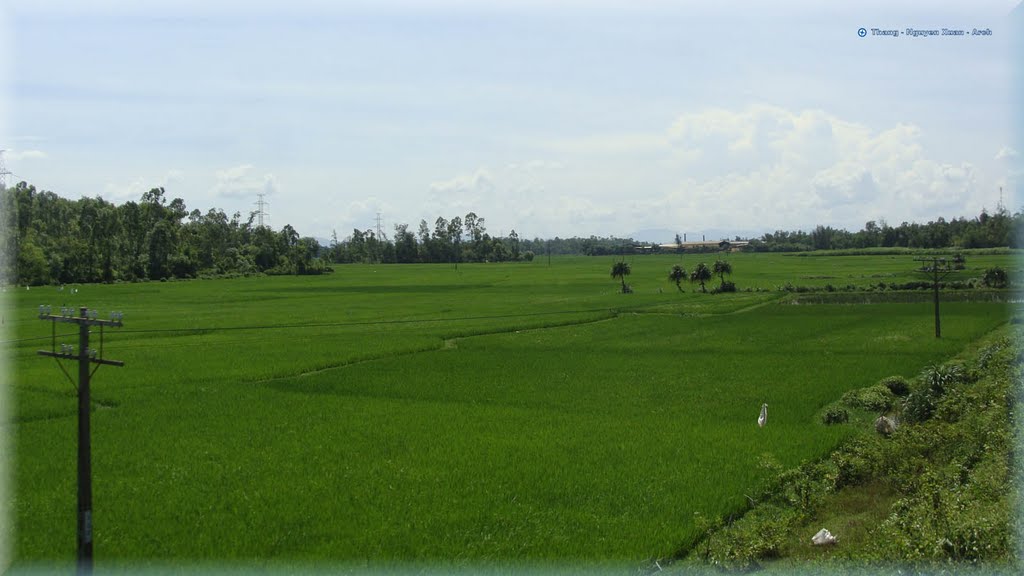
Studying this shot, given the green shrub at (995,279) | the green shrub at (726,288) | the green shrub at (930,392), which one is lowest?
the green shrub at (930,392)

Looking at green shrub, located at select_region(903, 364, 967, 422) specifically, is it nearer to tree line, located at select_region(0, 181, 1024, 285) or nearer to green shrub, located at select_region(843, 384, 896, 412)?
green shrub, located at select_region(843, 384, 896, 412)

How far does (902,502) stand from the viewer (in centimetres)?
1061

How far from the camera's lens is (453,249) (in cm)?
14725

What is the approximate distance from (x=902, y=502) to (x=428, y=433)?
29.5ft

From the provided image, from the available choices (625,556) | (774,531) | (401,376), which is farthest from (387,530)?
(401,376)

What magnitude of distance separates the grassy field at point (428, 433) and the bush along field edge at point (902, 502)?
612 mm

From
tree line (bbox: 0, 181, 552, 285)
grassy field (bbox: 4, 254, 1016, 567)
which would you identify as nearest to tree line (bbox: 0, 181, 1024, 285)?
tree line (bbox: 0, 181, 552, 285)

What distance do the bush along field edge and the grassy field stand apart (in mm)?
612

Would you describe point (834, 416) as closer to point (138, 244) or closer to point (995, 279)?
point (995, 279)

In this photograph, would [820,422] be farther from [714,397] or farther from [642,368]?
[642,368]

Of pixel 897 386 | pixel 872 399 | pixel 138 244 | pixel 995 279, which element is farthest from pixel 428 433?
pixel 138 244

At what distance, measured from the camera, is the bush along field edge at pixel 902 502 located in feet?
27.9

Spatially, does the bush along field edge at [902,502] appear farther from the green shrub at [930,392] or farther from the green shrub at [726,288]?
the green shrub at [726,288]

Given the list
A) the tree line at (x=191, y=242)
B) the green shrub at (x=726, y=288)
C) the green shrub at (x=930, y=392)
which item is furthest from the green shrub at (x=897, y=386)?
the green shrub at (x=726, y=288)
